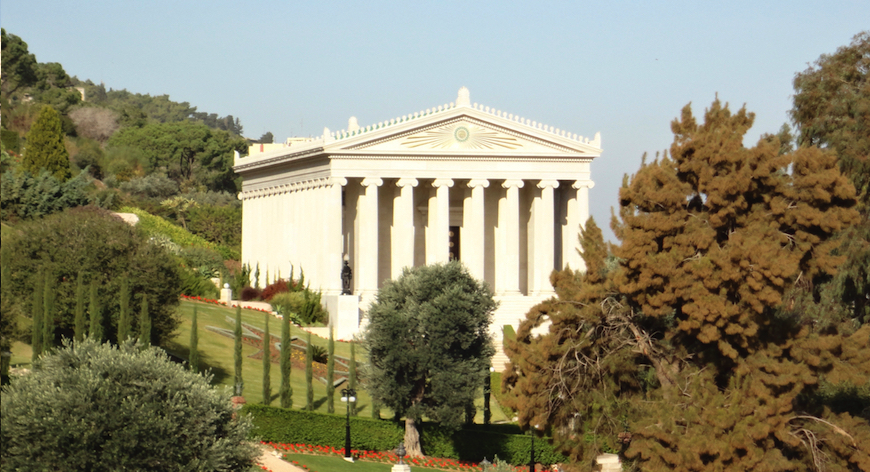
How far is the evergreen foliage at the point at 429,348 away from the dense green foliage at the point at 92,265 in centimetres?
803

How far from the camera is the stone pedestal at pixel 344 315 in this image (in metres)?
61.2

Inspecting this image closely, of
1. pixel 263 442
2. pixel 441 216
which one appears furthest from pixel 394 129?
pixel 263 442

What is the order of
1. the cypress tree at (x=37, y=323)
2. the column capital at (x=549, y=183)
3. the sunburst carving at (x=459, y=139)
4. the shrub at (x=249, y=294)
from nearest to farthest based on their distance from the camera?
the cypress tree at (x=37, y=323), the sunburst carving at (x=459, y=139), the shrub at (x=249, y=294), the column capital at (x=549, y=183)

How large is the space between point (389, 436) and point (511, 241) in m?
28.5

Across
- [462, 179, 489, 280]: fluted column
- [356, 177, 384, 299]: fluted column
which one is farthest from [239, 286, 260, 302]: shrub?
[462, 179, 489, 280]: fluted column

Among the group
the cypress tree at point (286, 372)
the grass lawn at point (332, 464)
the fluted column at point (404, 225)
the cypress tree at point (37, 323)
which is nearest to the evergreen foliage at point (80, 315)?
the cypress tree at point (37, 323)

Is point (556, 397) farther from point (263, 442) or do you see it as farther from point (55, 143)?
point (55, 143)

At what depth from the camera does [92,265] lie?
4084 cm

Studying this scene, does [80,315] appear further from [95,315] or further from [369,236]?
[369,236]

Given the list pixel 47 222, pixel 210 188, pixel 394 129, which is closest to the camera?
pixel 47 222

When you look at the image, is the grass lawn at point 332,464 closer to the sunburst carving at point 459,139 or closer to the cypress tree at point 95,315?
the cypress tree at point 95,315

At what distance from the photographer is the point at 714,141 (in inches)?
1217

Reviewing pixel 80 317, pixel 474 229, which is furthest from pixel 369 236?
pixel 80 317

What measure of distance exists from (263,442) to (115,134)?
311ft
